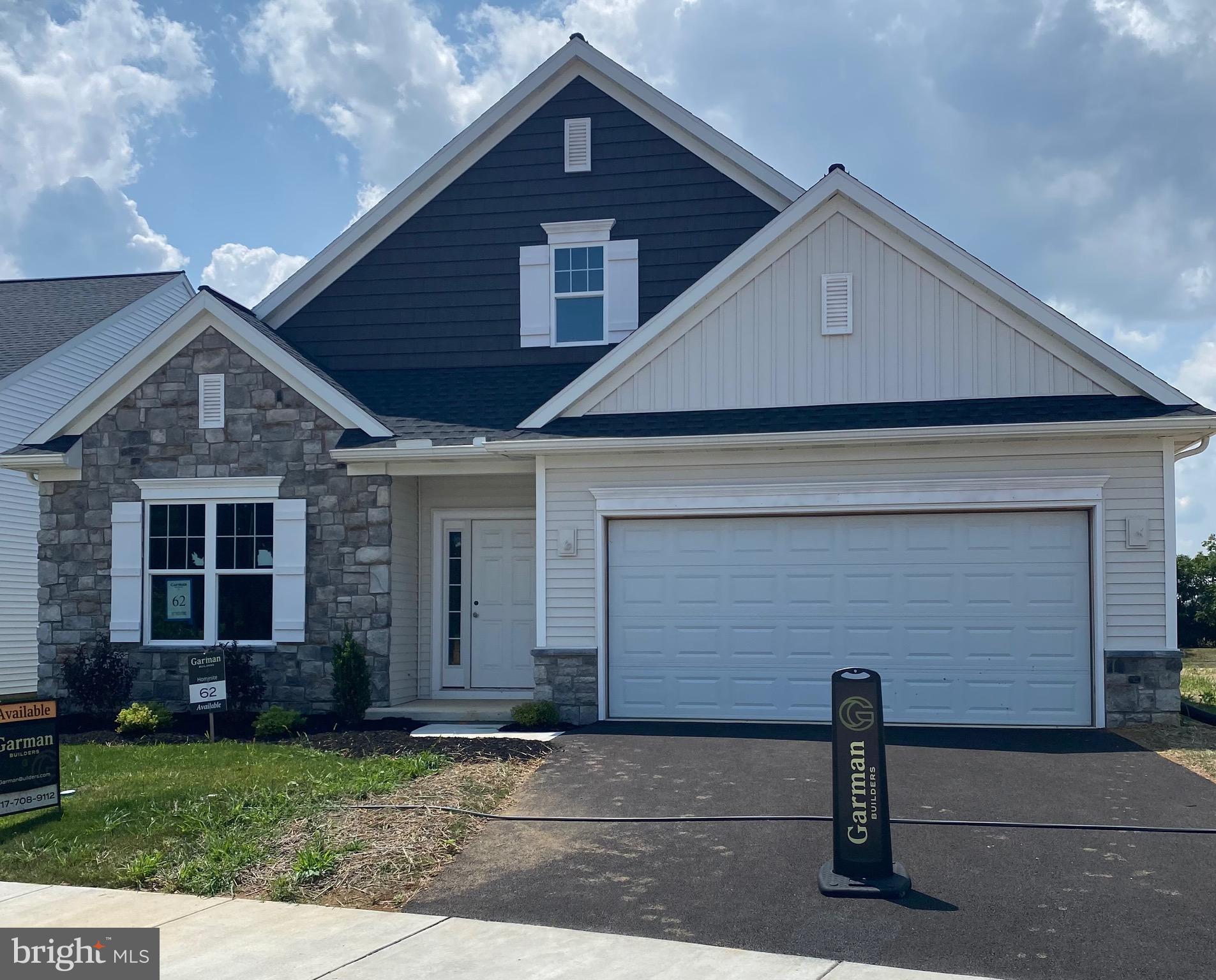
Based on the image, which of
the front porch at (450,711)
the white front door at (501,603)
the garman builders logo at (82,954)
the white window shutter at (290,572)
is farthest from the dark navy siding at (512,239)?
the garman builders logo at (82,954)

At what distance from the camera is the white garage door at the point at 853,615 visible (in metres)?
11.5

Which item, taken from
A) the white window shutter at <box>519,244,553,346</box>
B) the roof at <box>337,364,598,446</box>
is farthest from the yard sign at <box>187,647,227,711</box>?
the white window shutter at <box>519,244,553,346</box>

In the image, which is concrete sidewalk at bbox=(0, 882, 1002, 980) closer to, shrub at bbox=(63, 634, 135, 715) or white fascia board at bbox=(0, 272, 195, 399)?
shrub at bbox=(63, 634, 135, 715)

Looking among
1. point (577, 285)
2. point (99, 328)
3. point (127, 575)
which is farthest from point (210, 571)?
point (99, 328)

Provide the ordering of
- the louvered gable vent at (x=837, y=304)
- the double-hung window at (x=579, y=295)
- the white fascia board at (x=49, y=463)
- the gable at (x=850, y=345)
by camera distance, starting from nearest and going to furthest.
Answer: the gable at (x=850, y=345) < the louvered gable vent at (x=837, y=304) < the white fascia board at (x=49, y=463) < the double-hung window at (x=579, y=295)

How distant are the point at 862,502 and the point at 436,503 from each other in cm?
532

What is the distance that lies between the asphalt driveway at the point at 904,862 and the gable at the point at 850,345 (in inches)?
149

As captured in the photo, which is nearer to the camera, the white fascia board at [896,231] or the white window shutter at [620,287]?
the white fascia board at [896,231]

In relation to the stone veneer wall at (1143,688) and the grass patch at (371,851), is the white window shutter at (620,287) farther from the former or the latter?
the grass patch at (371,851)

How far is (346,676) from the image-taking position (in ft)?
41.8

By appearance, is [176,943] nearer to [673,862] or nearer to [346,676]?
[673,862]

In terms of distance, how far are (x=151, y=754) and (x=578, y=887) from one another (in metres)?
5.92

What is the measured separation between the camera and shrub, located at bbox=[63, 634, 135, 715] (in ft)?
43.7

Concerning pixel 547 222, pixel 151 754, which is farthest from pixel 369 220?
pixel 151 754
